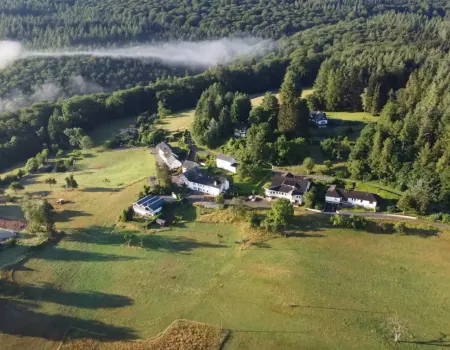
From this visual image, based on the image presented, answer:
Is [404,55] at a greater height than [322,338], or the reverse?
[404,55]

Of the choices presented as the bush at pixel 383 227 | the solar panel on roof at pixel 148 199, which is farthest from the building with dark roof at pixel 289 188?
the solar panel on roof at pixel 148 199

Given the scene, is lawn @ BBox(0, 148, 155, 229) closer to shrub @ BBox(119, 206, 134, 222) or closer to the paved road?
shrub @ BBox(119, 206, 134, 222)

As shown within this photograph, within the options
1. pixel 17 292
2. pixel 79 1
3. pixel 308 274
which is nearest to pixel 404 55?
pixel 308 274

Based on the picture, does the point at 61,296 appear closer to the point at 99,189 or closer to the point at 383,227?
the point at 99,189

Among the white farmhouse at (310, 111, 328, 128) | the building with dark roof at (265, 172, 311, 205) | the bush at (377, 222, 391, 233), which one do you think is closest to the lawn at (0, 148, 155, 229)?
the building with dark roof at (265, 172, 311, 205)

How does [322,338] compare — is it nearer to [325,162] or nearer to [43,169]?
[325,162]

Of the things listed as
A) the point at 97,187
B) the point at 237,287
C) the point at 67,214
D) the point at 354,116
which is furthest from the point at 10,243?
the point at 354,116

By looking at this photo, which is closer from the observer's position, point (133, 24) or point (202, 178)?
point (202, 178)
